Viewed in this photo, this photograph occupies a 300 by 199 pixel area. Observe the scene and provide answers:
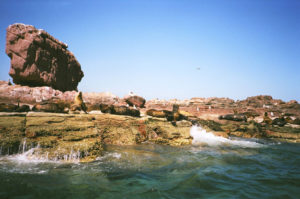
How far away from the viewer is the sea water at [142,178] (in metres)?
3.18

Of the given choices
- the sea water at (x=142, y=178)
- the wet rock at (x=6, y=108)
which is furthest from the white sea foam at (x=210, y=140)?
the wet rock at (x=6, y=108)

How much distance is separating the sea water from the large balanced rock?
50.5 ft

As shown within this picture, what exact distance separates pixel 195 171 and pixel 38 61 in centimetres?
1876

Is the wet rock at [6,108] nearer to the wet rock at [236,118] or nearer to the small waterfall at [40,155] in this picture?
the small waterfall at [40,155]

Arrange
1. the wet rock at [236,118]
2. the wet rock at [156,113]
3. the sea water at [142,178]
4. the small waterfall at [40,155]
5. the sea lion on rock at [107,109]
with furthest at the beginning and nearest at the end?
the wet rock at [236,118] < the wet rock at [156,113] < the sea lion on rock at [107,109] < the small waterfall at [40,155] < the sea water at [142,178]

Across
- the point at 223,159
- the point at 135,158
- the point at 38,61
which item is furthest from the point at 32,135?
the point at 38,61

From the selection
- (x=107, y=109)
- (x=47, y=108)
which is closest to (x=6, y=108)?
(x=47, y=108)

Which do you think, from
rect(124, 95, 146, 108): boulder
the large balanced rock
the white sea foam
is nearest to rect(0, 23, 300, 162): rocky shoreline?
the large balanced rock

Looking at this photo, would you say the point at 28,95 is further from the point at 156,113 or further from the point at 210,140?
the point at 210,140

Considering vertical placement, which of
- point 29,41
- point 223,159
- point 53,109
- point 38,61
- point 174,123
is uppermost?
point 29,41

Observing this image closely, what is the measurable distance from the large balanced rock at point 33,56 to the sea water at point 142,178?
15.4m

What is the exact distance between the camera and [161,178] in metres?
4.03

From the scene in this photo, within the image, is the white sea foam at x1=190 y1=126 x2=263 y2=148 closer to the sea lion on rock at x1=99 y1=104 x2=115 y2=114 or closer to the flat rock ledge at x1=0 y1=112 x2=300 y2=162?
the flat rock ledge at x1=0 y1=112 x2=300 y2=162

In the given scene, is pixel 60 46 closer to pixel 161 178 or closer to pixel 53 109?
pixel 53 109
